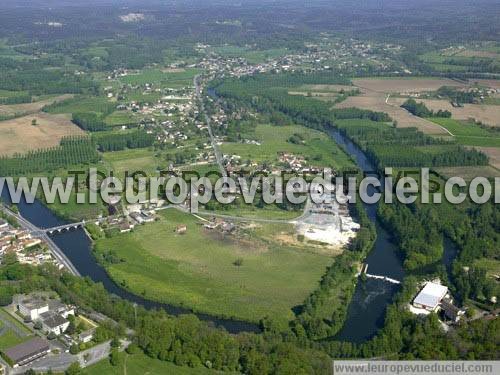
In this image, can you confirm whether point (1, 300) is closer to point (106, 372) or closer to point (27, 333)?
point (27, 333)

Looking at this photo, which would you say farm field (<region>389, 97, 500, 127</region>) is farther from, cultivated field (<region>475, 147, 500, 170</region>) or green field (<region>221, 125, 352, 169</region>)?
green field (<region>221, 125, 352, 169</region>)

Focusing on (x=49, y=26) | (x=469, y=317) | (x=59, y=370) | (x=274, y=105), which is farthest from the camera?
(x=49, y=26)

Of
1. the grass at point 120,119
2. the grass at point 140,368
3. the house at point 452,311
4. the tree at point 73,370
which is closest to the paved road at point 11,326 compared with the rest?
the tree at point 73,370

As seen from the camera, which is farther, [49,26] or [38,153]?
[49,26]

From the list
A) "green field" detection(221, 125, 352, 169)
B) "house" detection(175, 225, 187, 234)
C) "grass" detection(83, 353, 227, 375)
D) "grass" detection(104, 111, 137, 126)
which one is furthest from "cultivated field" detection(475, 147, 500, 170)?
"grass" detection(83, 353, 227, 375)

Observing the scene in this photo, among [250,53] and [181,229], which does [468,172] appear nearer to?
[181,229]

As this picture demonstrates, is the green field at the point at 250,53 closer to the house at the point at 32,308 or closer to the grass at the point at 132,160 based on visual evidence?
the grass at the point at 132,160

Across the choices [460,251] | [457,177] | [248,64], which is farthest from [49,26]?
[460,251]
